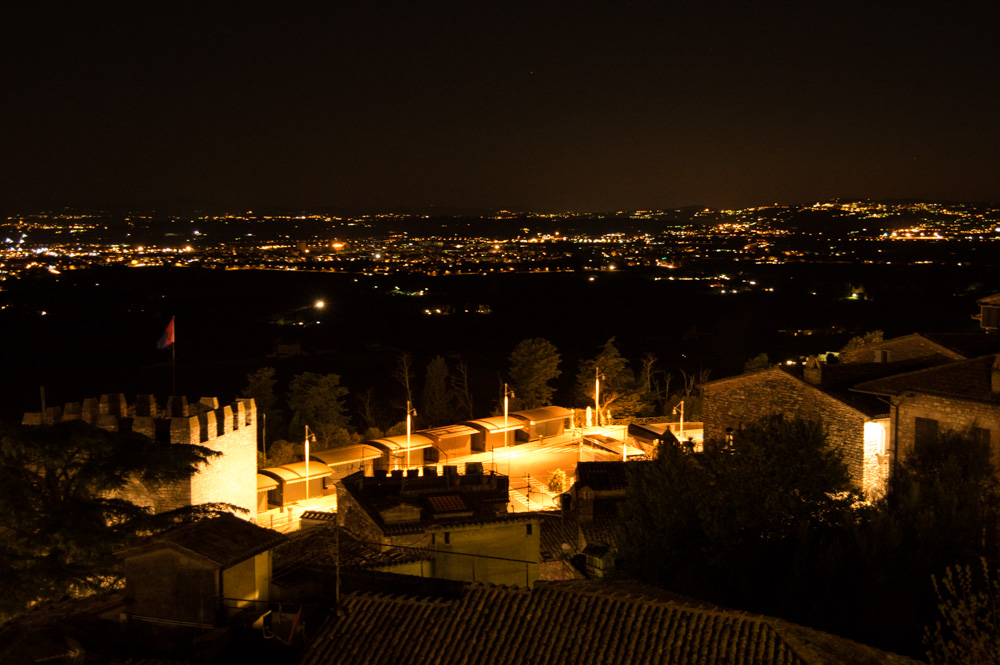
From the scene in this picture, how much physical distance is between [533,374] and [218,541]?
26183 mm

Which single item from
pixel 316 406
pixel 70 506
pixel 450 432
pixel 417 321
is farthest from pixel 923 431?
pixel 417 321

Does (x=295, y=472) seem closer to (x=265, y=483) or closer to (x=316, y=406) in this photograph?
(x=265, y=483)

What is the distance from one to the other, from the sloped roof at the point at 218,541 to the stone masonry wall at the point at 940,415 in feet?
32.1

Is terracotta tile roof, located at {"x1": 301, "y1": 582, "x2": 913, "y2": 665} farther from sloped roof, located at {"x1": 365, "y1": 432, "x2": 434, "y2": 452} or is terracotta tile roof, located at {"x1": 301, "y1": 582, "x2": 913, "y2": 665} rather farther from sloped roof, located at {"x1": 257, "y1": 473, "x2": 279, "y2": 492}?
sloped roof, located at {"x1": 365, "y1": 432, "x2": 434, "y2": 452}

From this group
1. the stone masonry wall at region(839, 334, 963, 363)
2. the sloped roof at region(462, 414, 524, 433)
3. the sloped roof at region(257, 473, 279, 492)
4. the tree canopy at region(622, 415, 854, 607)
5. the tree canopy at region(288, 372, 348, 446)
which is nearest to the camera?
the tree canopy at region(622, 415, 854, 607)

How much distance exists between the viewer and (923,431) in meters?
13.6

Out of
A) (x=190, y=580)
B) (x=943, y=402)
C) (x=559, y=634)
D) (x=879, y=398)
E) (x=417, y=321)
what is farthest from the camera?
(x=417, y=321)

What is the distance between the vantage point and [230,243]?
156250 mm

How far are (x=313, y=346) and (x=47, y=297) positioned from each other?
32.1 m

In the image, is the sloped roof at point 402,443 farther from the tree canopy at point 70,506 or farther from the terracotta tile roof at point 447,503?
the tree canopy at point 70,506

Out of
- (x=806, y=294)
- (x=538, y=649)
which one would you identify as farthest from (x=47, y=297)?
(x=538, y=649)

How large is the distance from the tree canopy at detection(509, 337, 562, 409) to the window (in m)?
21.1

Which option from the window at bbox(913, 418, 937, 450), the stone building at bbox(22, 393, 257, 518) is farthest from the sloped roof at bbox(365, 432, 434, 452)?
the window at bbox(913, 418, 937, 450)

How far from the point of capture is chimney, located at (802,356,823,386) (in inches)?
613
